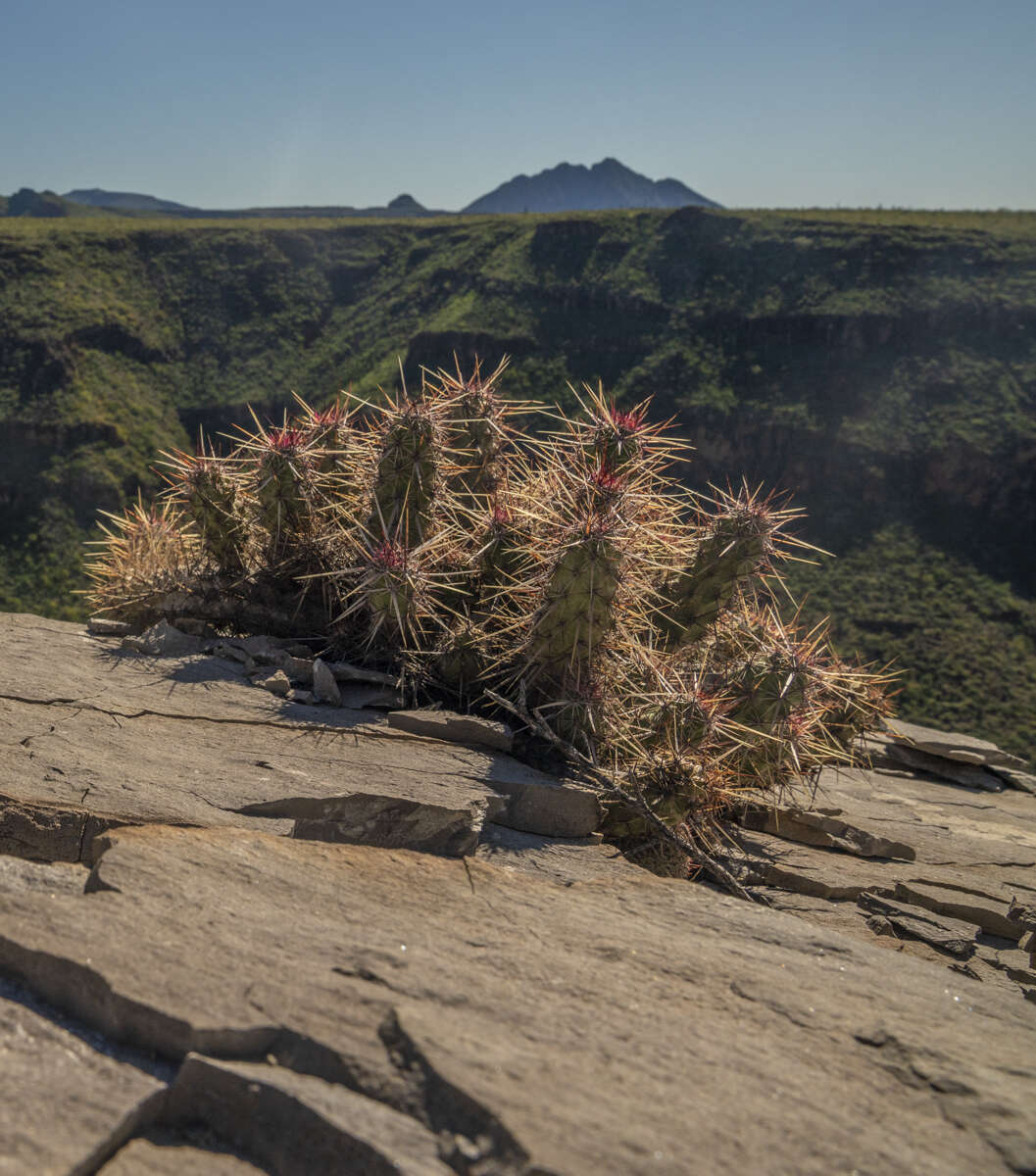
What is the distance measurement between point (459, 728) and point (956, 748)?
438 centimetres

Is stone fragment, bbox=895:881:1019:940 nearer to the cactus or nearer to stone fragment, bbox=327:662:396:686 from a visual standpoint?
stone fragment, bbox=327:662:396:686

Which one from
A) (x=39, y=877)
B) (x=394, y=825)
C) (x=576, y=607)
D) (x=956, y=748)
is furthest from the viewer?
(x=956, y=748)

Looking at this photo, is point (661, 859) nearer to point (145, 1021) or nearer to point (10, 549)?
point (145, 1021)

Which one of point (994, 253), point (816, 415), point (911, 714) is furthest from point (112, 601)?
point (994, 253)

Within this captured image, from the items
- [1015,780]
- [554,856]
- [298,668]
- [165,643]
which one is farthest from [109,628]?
[1015,780]

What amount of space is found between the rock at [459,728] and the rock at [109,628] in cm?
181

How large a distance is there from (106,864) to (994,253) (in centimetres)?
5886

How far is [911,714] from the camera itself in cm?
3183

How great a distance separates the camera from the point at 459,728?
3980 mm

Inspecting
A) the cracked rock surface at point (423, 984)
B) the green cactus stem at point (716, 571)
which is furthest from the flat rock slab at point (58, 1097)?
the green cactus stem at point (716, 571)

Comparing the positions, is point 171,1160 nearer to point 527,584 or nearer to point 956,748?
point 527,584

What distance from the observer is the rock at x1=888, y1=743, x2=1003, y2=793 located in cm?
657

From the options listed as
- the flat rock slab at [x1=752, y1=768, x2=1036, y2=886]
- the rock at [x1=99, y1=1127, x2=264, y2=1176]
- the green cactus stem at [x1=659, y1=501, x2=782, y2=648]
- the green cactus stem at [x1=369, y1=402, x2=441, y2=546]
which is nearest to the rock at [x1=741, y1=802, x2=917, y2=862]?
the flat rock slab at [x1=752, y1=768, x2=1036, y2=886]

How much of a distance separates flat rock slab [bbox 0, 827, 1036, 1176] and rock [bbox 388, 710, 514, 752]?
40.2 inches
